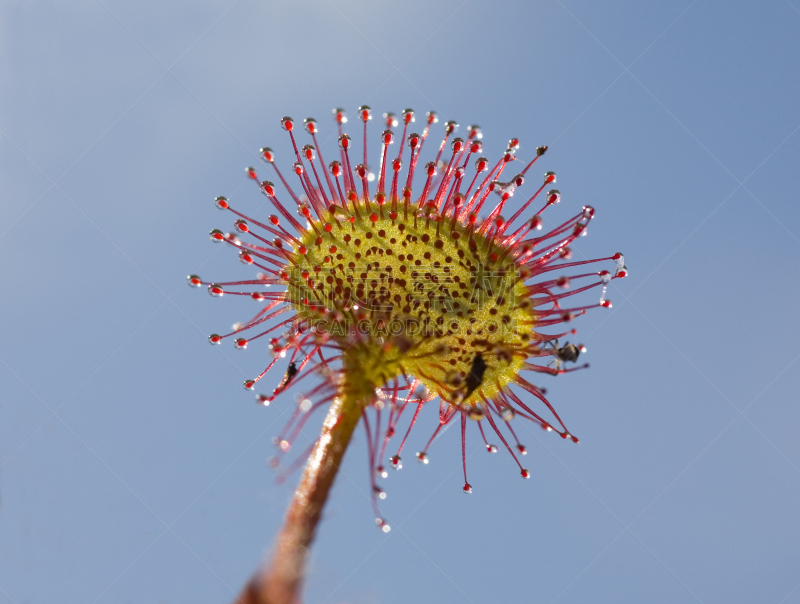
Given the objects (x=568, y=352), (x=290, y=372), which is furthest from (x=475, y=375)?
(x=290, y=372)

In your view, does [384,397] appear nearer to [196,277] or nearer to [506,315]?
[506,315]

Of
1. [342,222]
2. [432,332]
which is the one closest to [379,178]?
[342,222]

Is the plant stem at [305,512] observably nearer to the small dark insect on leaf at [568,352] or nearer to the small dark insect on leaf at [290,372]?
the small dark insect on leaf at [290,372]

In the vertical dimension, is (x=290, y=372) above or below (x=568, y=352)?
below

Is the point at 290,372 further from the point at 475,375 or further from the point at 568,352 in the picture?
the point at 568,352

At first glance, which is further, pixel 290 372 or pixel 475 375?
pixel 290 372
